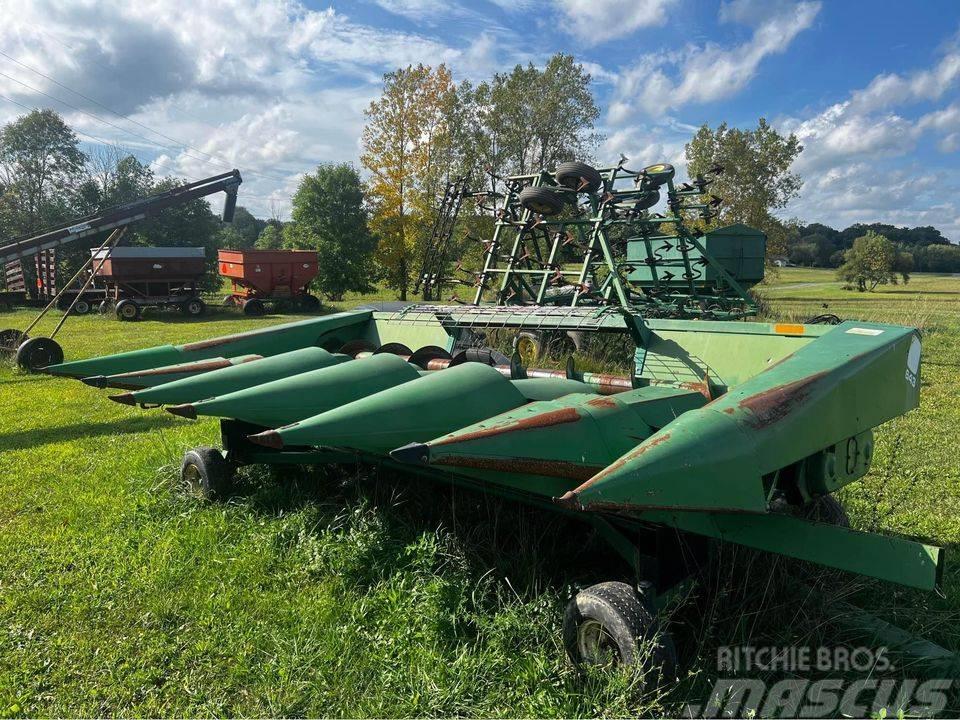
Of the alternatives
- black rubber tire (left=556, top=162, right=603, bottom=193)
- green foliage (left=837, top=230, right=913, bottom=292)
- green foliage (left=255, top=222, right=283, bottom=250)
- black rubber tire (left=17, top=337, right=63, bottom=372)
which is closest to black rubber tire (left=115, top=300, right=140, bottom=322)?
black rubber tire (left=17, top=337, right=63, bottom=372)

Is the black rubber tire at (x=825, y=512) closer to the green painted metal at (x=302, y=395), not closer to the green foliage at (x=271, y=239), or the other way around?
the green painted metal at (x=302, y=395)

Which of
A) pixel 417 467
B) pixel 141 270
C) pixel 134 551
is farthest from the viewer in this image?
pixel 141 270

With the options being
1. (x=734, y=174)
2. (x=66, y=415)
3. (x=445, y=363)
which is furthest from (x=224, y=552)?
(x=734, y=174)

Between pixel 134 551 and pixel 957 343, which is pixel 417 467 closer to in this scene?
pixel 134 551

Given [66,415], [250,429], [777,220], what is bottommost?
[66,415]

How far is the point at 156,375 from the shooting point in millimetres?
3818

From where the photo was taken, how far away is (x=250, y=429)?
406 cm

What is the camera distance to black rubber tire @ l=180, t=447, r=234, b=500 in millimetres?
4098

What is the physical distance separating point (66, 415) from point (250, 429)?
4.41 meters

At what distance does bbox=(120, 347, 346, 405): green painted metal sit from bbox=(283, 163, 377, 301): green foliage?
77.7 feet

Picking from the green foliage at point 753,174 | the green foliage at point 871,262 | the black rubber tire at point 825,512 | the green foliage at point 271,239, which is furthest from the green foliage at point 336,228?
the green foliage at point 871,262

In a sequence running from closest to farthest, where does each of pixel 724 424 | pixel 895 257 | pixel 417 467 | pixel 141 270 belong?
pixel 724 424
pixel 417 467
pixel 141 270
pixel 895 257

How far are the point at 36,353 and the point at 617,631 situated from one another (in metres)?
10.8

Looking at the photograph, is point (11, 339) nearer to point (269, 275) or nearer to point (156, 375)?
point (156, 375)
